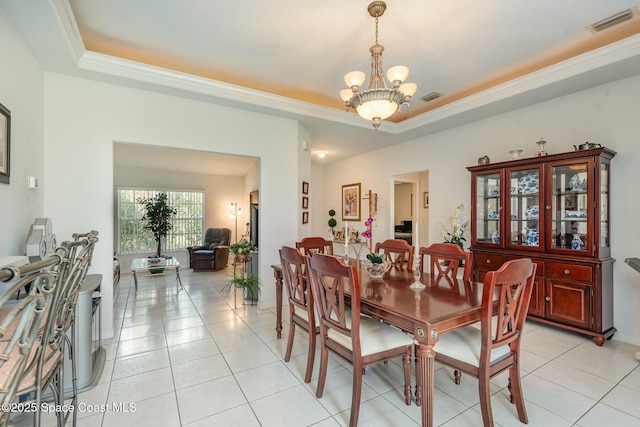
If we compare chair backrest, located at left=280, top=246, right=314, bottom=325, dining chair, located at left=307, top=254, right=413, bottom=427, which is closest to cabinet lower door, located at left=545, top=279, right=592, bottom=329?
dining chair, located at left=307, top=254, right=413, bottom=427

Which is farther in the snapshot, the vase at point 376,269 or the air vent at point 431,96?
the air vent at point 431,96

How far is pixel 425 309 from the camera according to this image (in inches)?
66.9

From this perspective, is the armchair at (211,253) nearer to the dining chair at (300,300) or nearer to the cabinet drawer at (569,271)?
the dining chair at (300,300)

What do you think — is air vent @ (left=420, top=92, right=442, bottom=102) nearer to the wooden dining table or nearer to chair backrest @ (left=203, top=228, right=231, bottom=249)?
the wooden dining table

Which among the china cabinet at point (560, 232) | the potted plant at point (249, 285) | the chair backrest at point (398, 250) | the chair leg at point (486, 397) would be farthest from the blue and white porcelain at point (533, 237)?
the potted plant at point (249, 285)

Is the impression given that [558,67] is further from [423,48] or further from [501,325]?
[501,325]

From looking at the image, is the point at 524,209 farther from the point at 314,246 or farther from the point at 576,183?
the point at 314,246

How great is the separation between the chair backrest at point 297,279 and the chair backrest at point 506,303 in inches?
44.9

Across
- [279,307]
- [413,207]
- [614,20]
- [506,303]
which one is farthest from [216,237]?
[614,20]

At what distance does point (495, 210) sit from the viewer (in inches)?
147

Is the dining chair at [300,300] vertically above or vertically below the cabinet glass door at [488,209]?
below

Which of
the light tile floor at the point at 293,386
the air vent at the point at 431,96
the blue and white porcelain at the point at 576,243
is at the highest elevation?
the air vent at the point at 431,96

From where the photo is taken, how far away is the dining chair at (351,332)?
5.72 feet

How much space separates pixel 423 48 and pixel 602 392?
10.3 ft
